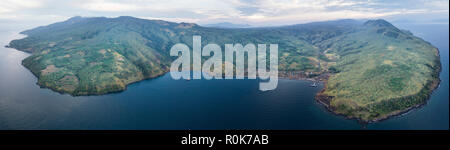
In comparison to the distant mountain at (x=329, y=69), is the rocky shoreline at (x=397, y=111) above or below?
below

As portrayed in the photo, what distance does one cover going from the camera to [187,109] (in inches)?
2537

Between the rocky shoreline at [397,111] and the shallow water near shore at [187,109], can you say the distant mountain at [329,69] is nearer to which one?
the rocky shoreline at [397,111]

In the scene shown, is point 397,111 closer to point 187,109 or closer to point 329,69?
point 329,69

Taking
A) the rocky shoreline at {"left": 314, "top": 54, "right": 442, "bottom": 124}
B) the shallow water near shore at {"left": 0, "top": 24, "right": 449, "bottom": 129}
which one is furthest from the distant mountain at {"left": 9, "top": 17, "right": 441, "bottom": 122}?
the shallow water near shore at {"left": 0, "top": 24, "right": 449, "bottom": 129}

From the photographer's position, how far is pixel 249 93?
77.2m

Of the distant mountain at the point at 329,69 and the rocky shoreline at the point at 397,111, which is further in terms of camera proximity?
the distant mountain at the point at 329,69

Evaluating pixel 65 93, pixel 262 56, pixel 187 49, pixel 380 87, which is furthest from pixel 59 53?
pixel 380 87

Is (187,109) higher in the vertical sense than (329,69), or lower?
lower

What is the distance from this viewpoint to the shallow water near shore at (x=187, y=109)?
55.5m

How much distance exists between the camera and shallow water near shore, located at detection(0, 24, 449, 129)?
5553 centimetres

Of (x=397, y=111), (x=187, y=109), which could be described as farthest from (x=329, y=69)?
(x=187, y=109)

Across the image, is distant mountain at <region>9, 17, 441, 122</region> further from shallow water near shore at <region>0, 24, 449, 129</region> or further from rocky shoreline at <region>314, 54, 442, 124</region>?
shallow water near shore at <region>0, 24, 449, 129</region>

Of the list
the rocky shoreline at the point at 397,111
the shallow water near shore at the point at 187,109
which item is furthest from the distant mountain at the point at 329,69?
the shallow water near shore at the point at 187,109

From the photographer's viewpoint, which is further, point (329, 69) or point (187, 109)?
point (329, 69)
